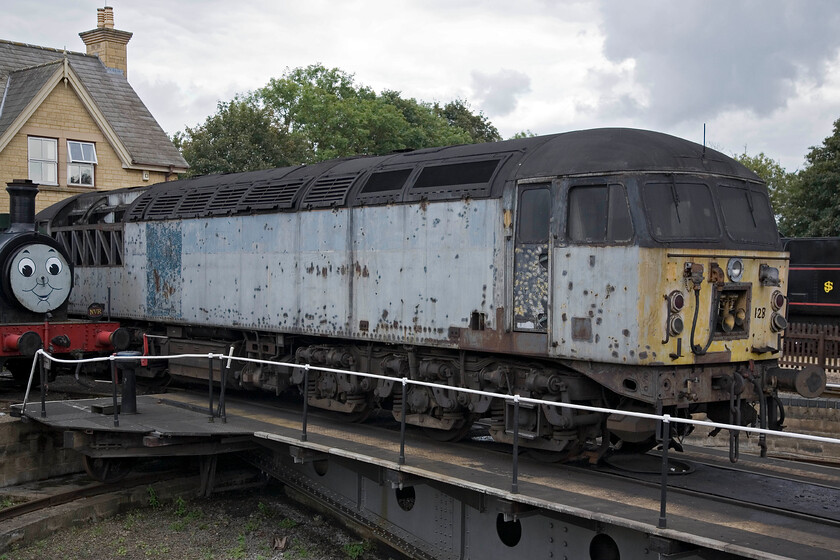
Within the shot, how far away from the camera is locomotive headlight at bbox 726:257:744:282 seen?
9406 mm

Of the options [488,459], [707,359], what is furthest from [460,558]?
[707,359]

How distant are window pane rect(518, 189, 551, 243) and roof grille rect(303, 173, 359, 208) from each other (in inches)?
139

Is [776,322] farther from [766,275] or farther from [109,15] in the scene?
[109,15]

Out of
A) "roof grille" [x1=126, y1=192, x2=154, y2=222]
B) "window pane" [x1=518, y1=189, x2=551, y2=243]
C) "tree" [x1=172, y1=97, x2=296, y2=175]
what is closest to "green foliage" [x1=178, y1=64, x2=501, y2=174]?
"tree" [x1=172, y1=97, x2=296, y2=175]

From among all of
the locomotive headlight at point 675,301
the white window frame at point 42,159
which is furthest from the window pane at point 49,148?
the locomotive headlight at point 675,301

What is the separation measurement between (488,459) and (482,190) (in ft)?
11.1

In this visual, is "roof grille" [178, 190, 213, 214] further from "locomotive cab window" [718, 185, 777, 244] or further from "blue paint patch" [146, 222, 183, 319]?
"locomotive cab window" [718, 185, 777, 244]

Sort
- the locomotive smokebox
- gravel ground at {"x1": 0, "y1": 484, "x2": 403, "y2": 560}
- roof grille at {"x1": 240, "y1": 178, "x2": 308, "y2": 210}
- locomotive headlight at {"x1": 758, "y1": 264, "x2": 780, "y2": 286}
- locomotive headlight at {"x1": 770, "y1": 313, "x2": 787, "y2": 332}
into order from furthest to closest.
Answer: the locomotive smokebox → roof grille at {"x1": 240, "y1": 178, "x2": 308, "y2": 210} → gravel ground at {"x1": 0, "y1": 484, "x2": 403, "y2": 560} → locomotive headlight at {"x1": 770, "y1": 313, "x2": 787, "y2": 332} → locomotive headlight at {"x1": 758, "y1": 264, "x2": 780, "y2": 286}

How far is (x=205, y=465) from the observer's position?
13.2 m

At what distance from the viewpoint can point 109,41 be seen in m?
30.3

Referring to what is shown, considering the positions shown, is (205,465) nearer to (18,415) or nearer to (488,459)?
(18,415)

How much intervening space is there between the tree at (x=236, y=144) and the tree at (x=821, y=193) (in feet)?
76.9

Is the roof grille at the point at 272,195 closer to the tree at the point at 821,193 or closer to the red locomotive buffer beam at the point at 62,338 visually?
the red locomotive buffer beam at the point at 62,338

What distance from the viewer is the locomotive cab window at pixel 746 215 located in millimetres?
9641
